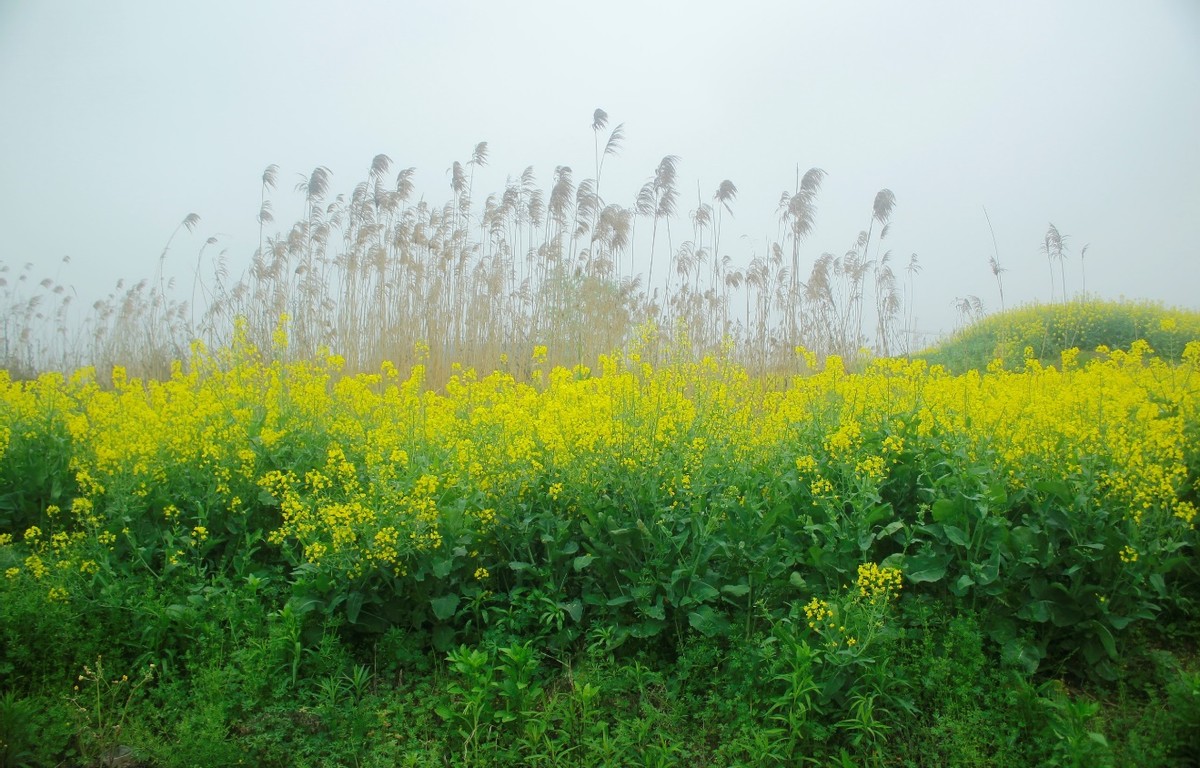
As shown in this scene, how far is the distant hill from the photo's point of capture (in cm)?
680

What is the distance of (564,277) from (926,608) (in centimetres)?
484

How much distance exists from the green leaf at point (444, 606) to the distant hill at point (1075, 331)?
18.3 ft

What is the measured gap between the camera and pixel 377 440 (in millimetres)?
3102

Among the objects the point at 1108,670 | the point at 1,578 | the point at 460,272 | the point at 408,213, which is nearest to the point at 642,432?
the point at 1108,670

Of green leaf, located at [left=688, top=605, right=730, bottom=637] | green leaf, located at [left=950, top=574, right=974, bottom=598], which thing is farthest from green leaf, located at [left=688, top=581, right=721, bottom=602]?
green leaf, located at [left=950, top=574, right=974, bottom=598]

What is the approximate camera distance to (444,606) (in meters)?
2.54

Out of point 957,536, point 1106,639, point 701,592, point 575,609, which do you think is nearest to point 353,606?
point 575,609

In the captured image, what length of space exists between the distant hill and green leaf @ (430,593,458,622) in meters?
5.57

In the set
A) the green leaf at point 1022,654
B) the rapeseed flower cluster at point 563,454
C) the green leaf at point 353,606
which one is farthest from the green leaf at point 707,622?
the green leaf at point 353,606

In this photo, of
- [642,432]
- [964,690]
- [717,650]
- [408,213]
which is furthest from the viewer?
[408,213]

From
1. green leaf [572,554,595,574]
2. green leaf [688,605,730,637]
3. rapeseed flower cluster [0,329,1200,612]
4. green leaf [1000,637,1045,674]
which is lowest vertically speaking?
green leaf [1000,637,1045,674]

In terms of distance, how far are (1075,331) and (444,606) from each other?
6.96 meters

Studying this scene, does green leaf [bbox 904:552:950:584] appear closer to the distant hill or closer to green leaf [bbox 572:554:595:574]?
green leaf [bbox 572:554:595:574]

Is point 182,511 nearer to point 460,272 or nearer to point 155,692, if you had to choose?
point 155,692
